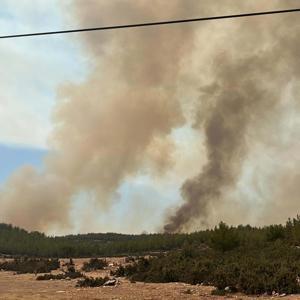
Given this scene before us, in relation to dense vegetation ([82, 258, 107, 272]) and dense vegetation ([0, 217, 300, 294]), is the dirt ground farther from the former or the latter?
dense vegetation ([82, 258, 107, 272])

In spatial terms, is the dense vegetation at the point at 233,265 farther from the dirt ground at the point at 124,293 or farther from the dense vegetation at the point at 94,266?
the dirt ground at the point at 124,293

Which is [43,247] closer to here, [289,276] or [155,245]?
[155,245]

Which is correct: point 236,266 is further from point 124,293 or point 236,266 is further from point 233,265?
point 124,293

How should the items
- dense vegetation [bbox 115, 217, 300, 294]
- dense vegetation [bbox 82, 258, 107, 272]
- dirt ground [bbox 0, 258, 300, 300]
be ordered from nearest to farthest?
dirt ground [bbox 0, 258, 300, 300] < dense vegetation [bbox 115, 217, 300, 294] < dense vegetation [bbox 82, 258, 107, 272]

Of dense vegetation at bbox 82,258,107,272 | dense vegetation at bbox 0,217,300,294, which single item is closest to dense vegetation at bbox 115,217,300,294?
dense vegetation at bbox 0,217,300,294

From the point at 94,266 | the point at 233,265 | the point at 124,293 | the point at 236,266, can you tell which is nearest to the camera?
the point at 124,293

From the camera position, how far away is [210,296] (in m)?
19.6

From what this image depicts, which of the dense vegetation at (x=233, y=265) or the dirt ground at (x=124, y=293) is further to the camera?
the dense vegetation at (x=233, y=265)

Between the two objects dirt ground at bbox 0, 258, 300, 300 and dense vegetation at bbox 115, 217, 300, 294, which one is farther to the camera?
dense vegetation at bbox 115, 217, 300, 294

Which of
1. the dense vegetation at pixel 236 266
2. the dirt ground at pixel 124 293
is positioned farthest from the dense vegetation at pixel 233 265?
the dirt ground at pixel 124 293

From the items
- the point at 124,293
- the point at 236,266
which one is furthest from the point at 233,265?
the point at 124,293

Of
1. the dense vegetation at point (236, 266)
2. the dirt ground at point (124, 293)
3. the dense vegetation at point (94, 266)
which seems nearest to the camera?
the dirt ground at point (124, 293)

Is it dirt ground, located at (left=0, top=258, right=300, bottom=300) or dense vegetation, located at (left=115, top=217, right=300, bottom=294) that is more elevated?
dense vegetation, located at (left=115, top=217, right=300, bottom=294)

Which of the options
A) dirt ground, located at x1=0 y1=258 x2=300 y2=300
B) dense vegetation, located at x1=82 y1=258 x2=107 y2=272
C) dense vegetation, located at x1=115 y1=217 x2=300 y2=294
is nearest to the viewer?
dirt ground, located at x1=0 y1=258 x2=300 y2=300
